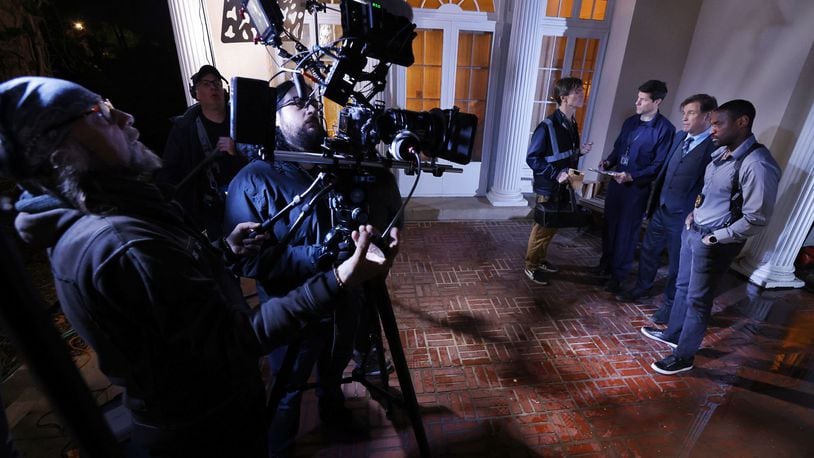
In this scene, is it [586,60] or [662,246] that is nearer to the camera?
[662,246]

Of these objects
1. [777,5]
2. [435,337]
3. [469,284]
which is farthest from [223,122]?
[777,5]

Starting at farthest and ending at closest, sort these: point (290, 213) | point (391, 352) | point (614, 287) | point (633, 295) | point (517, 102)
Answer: point (517, 102)
point (614, 287)
point (633, 295)
point (290, 213)
point (391, 352)

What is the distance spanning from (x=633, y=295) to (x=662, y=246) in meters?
0.65

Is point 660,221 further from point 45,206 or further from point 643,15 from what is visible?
point 45,206

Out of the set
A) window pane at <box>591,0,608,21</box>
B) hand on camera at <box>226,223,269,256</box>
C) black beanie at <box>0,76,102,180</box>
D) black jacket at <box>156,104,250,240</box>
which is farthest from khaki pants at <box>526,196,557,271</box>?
window pane at <box>591,0,608,21</box>

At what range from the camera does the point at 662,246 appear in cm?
396

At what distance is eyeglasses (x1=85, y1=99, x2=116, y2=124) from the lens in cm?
109

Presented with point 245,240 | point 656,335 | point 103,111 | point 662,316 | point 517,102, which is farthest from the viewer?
point 517,102

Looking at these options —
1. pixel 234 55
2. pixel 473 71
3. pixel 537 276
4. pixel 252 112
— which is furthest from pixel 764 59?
pixel 234 55

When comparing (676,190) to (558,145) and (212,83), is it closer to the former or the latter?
(558,145)

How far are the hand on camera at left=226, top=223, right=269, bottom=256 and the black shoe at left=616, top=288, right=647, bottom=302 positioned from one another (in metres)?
4.12

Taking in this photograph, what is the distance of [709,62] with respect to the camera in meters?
5.61

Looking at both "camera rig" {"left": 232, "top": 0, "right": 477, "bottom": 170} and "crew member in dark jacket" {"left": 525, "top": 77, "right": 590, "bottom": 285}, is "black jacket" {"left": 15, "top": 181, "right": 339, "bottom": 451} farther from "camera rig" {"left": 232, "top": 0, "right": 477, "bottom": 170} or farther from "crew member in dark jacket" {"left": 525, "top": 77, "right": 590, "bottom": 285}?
"crew member in dark jacket" {"left": 525, "top": 77, "right": 590, "bottom": 285}

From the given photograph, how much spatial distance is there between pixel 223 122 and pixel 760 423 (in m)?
4.99
